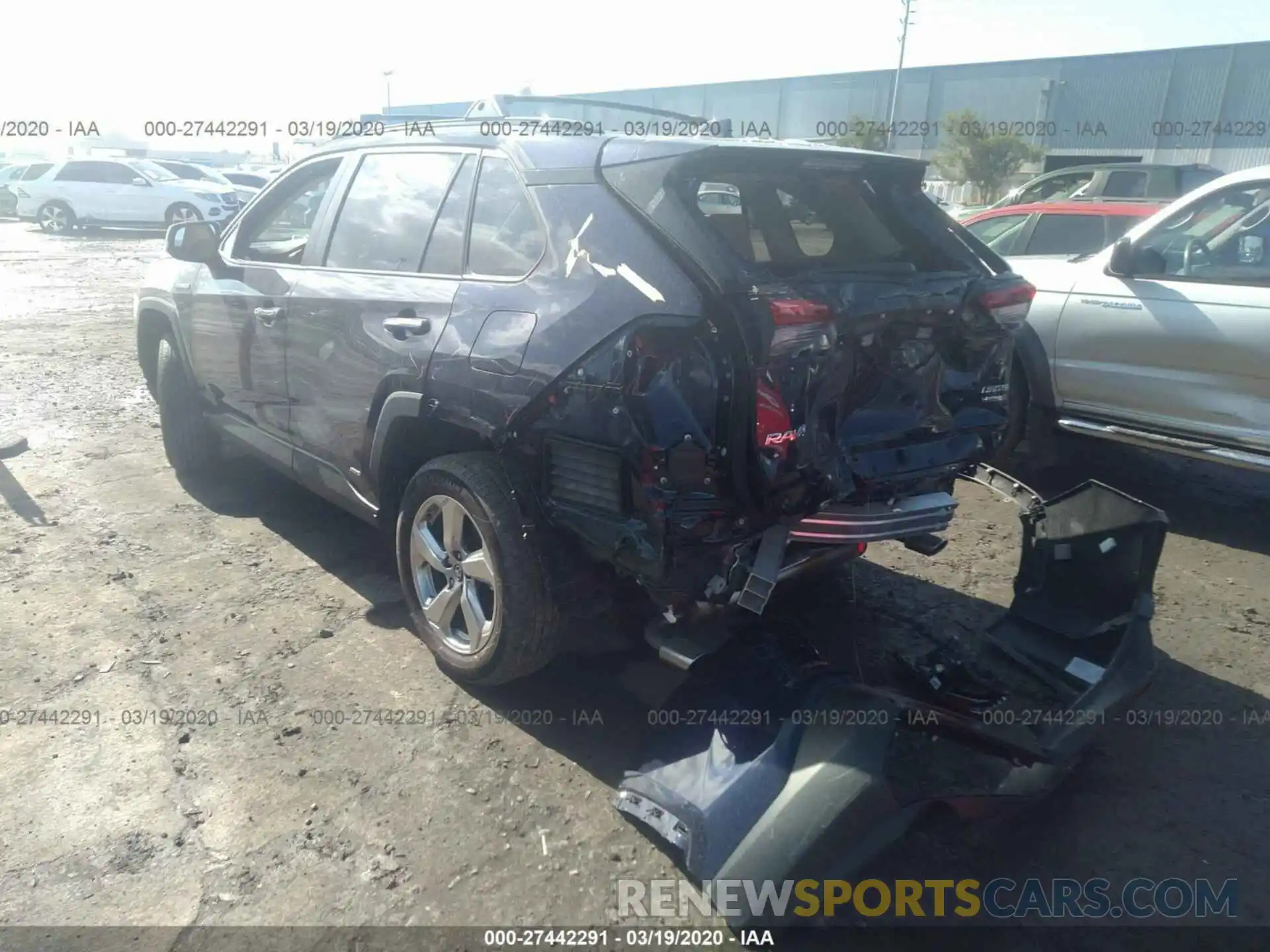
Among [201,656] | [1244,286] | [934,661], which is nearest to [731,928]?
[934,661]


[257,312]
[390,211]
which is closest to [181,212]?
[257,312]

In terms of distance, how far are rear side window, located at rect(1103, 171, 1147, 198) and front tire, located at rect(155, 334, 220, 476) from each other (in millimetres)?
11667

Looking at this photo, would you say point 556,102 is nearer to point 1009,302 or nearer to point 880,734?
point 1009,302

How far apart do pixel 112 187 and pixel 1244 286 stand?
23.6 m

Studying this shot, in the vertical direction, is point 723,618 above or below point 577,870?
above

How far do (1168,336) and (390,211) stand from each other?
3.92m

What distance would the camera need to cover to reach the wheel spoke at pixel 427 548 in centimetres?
342

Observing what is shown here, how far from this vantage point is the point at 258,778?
2959mm

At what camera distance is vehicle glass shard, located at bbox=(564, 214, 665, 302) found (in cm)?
263

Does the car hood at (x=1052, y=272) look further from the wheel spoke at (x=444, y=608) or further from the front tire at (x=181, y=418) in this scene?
the front tire at (x=181, y=418)

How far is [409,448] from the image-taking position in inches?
139

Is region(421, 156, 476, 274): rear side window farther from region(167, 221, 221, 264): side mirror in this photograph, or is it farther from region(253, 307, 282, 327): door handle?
region(167, 221, 221, 264): side mirror

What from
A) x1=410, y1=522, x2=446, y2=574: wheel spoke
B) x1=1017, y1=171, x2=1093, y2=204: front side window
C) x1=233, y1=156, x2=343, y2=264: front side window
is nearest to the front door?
x1=233, y1=156, x2=343, y2=264: front side window

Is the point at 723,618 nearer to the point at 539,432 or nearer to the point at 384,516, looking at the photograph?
the point at 539,432
